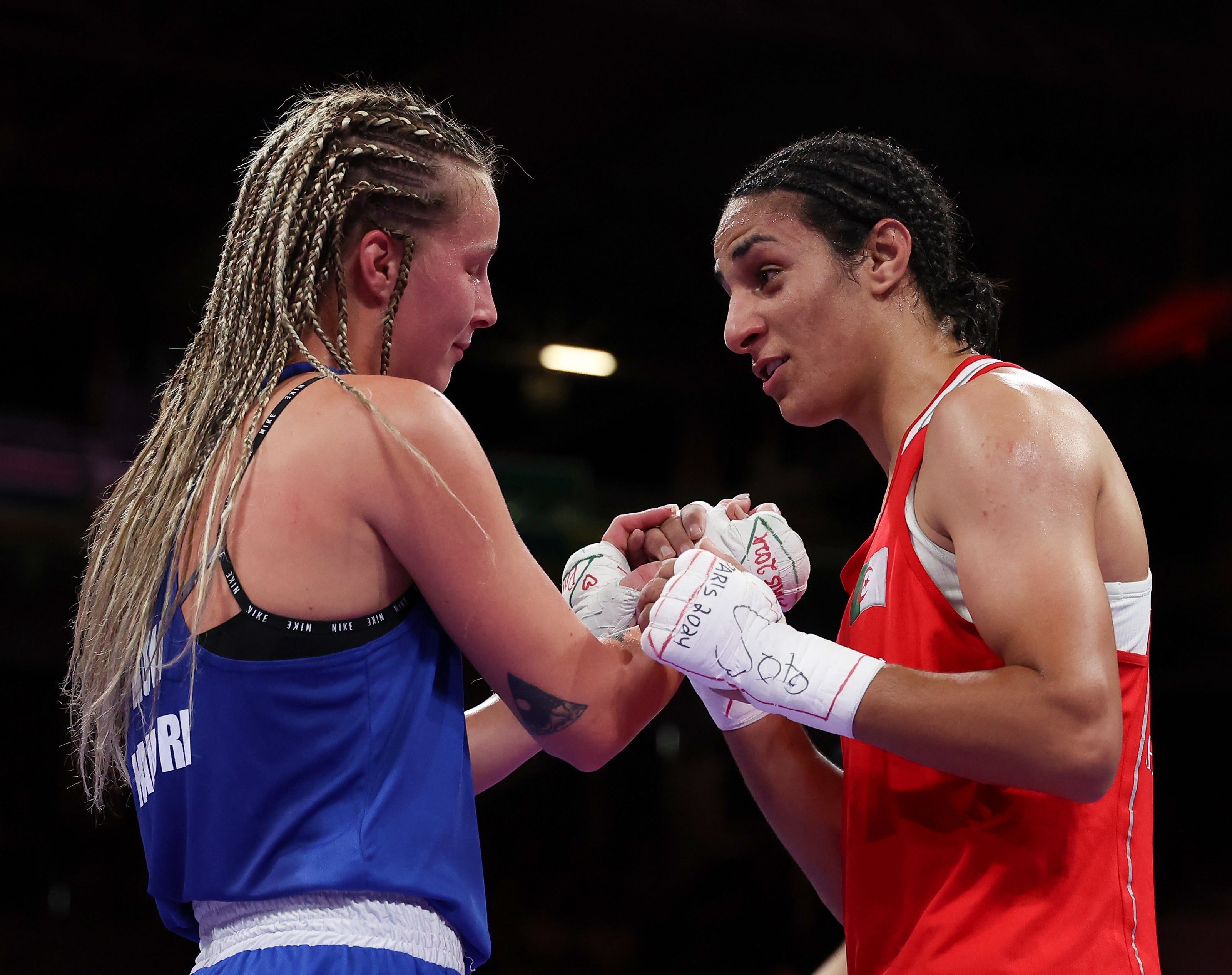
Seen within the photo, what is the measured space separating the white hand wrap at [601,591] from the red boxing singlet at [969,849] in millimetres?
379

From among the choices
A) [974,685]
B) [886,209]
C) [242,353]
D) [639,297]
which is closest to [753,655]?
[974,685]

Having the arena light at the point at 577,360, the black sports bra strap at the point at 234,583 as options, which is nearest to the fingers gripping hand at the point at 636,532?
the black sports bra strap at the point at 234,583

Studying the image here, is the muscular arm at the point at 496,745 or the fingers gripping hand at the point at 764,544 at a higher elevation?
the fingers gripping hand at the point at 764,544

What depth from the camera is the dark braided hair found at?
1940mm

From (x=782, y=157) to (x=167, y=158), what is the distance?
6.78 metres

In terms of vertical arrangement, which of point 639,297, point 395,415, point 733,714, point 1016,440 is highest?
point 639,297

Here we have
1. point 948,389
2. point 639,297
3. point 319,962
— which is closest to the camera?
point 319,962

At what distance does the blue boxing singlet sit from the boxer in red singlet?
14.1 inches

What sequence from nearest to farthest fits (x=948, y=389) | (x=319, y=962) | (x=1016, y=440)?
(x=319, y=962) < (x=1016, y=440) < (x=948, y=389)

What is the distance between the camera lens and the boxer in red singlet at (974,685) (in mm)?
1362

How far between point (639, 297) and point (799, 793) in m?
8.43

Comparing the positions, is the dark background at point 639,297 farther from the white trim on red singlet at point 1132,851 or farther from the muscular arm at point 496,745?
the white trim on red singlet at point 1132,851

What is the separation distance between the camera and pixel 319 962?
4.08ft

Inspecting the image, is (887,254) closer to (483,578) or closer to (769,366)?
(769,366)
